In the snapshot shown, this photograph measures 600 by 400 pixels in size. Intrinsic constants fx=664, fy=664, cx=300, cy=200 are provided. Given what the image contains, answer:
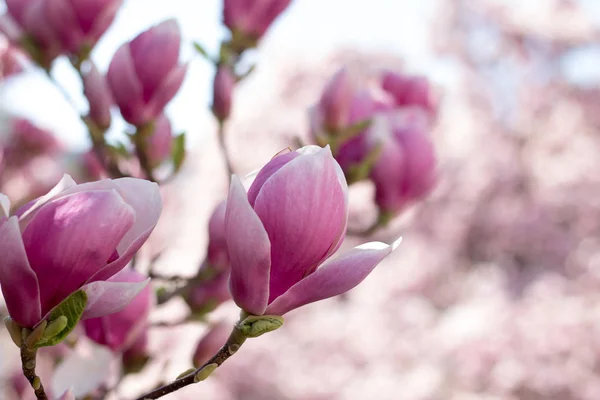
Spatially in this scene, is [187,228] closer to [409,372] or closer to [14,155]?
[409,372]

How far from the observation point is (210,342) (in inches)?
38.0

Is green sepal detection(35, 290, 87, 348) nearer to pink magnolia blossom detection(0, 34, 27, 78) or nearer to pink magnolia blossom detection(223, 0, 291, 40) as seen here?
pink magnolia blossom detection(223, 0, 291, 40)

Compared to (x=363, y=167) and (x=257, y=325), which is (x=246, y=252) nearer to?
(x=257, y=325)

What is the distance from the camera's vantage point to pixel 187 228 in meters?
6.75

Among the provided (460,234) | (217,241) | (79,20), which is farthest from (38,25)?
(460,234)

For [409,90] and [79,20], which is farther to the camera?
[409,90]

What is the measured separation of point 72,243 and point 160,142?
22.1 inches

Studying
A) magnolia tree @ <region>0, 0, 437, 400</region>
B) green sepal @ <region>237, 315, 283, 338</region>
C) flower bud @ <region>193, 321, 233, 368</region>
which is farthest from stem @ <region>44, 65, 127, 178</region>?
green sepal @ <region>237, 315, 283, 338</region>

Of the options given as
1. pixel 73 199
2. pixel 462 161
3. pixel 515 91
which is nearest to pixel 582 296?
pixel 462 161

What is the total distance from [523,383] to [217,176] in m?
4.29

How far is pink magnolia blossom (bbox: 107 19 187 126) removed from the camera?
35.7 inches

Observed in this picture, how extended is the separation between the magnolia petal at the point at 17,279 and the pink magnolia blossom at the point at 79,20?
0.56m

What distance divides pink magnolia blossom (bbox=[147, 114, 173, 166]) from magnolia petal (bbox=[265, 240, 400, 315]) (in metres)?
0.53

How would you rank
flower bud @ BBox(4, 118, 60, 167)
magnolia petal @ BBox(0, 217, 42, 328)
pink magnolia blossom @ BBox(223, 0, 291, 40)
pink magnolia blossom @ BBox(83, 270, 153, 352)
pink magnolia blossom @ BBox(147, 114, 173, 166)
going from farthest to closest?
flower bud @ BBox(4, 118, 60, 167)
pink magnolia blossom @ BBox(223, 0, 291, 40)
pink magnolia blossom @ BBox(147, 114, 173, 166)
pink magnolia blossom @ BBox(83, 270, 153, 352)
magnolia petal @ BBox(0, 217, 42, 328)
